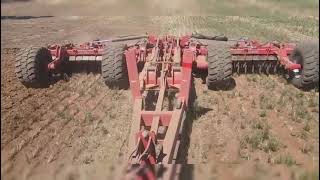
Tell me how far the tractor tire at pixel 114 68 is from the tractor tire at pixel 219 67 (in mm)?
1369

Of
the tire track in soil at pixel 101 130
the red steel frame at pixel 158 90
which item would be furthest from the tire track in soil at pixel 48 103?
the red steel frame at pixel 158 90

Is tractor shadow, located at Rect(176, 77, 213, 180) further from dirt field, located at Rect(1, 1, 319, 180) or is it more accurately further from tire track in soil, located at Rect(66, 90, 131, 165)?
tire track in soil, located at Rect(66, 90, 131, 165)

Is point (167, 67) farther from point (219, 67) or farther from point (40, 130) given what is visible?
point (40, 130)

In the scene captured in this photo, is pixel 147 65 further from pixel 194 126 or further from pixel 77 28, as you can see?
pixel 77 28

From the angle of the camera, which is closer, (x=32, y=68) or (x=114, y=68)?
(x=114, y=68)

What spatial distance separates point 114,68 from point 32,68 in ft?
4.48

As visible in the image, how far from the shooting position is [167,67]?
21.8ft

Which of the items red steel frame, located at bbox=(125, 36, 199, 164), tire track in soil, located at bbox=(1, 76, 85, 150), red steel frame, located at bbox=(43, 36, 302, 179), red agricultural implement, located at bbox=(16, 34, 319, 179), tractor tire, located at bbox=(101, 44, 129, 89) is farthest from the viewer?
tractor tire, located at bbox=(101, 44, 129, 89)

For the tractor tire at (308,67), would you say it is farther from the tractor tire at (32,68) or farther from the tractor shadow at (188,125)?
the tractor tire at (32,68)

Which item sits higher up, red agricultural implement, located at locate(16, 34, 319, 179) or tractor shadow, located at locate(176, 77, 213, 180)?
red agricultural implement, located at locate(16, 34, 319, 179)

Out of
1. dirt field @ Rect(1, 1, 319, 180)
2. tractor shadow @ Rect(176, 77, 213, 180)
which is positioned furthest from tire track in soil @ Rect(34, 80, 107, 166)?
tractor shadow @ Rect(176, 77, 213, 180)

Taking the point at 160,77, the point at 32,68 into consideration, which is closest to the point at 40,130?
the point at 160,77

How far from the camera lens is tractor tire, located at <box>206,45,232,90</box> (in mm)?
7176

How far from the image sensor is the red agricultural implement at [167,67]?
4984 mm
